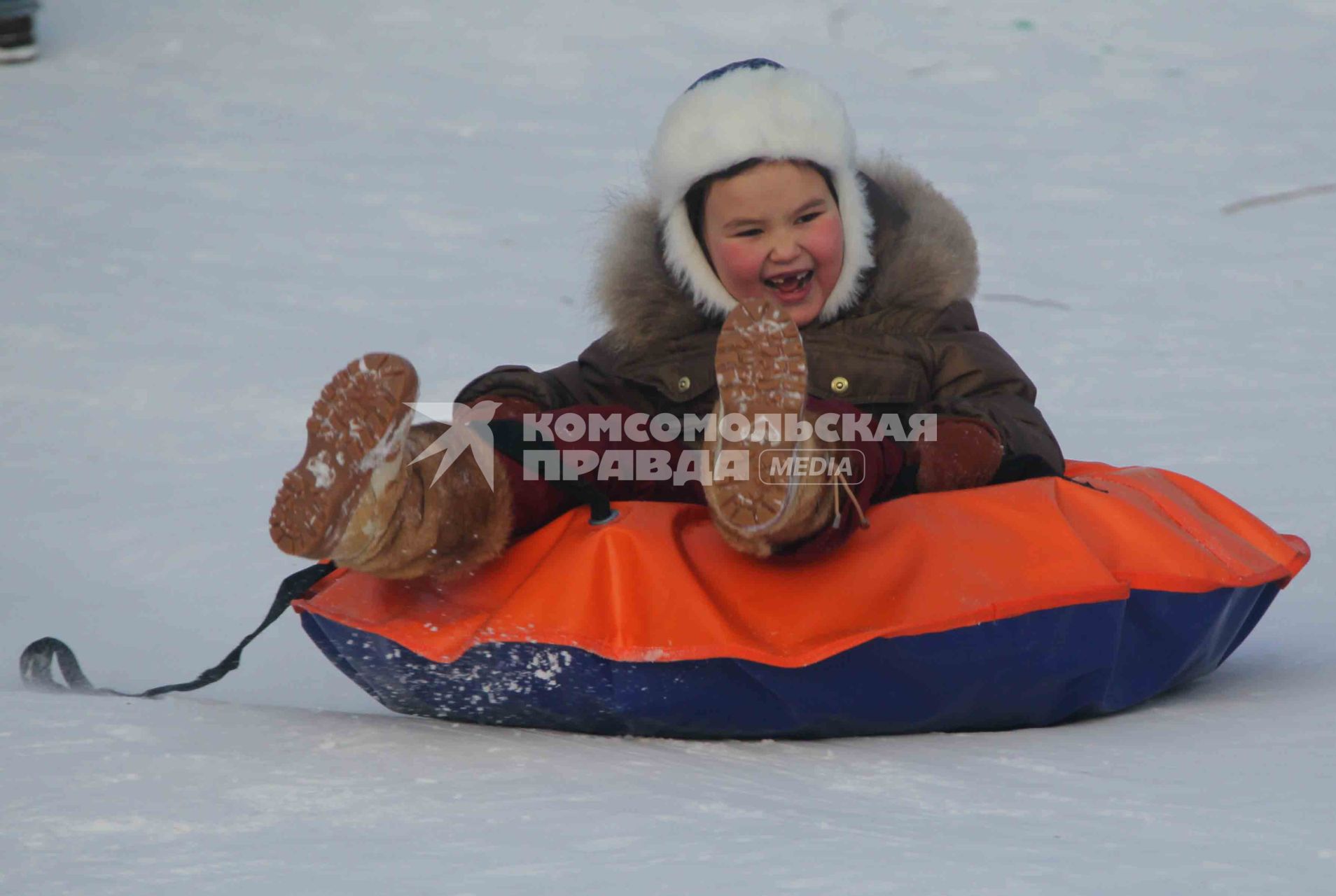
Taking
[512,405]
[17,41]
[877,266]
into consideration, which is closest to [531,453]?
[512,405]

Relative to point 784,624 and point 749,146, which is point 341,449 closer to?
point 784,624

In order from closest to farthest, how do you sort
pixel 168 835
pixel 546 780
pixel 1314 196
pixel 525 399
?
pixel 168 835
pixel 546 780
pixel 525 399
pixel 1314 196

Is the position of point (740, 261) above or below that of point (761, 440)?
above

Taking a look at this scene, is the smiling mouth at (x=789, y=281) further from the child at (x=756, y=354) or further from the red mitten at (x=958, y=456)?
the red mitten at (x=958, y=456)

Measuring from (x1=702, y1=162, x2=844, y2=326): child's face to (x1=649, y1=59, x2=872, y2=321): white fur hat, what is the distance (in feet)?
0.07

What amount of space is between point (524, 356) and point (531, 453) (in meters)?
1.75

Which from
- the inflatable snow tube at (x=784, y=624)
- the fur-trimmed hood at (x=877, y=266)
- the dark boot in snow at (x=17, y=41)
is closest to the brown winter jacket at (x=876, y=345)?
the fur-trimmed hood at (x=877, y=266)

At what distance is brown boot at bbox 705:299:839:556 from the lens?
1438 millimetres

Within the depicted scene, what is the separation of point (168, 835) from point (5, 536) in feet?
4.74

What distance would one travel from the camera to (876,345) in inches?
76.6

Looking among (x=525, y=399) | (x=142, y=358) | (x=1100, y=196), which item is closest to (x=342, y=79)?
(x=142, y=358)

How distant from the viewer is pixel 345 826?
1.26 m

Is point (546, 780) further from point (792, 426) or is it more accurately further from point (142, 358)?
point (142, 358)

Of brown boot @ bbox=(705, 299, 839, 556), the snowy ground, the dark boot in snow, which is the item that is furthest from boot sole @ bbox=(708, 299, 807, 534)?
the dark boot in snow
